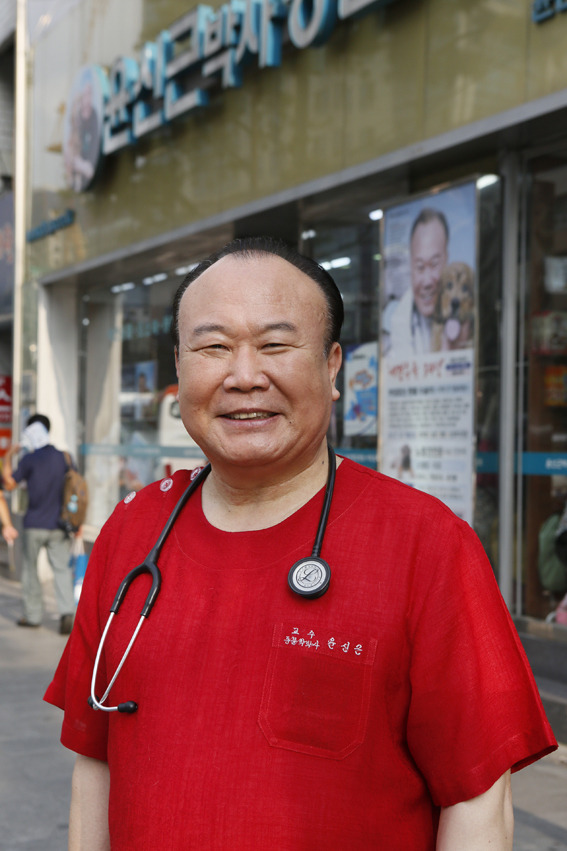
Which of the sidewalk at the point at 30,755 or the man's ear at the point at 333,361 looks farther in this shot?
the sidewalk at the point at 30,755

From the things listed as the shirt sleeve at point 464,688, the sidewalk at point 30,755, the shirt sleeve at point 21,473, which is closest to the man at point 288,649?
the shirt sleeve at point 464,688

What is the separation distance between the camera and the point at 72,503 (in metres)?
9.12

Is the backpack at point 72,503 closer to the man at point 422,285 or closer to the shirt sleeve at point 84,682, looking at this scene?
the man at point 422,285

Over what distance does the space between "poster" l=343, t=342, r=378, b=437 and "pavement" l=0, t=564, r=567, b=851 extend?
295cm

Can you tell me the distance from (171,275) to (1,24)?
6133 mm

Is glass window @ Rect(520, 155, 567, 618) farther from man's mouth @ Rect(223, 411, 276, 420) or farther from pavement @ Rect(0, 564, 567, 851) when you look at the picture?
man's mouth @ Rect(223, 411, 276, 420)

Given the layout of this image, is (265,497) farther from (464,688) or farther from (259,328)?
(464,688)

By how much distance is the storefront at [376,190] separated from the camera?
655 cm

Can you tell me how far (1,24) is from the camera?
48.5 ft

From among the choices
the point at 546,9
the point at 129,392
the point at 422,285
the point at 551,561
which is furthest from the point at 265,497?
the point at 129,392

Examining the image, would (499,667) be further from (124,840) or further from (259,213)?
(259,213)

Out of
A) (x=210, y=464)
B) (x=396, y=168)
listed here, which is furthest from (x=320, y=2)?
(x=210, y=464)

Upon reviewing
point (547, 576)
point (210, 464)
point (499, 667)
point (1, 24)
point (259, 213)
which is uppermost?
point (1, 24)

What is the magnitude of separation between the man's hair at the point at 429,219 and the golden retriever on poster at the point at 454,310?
28 centimetres
